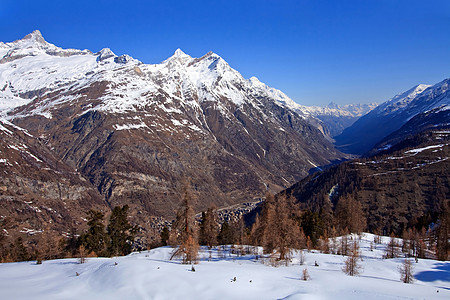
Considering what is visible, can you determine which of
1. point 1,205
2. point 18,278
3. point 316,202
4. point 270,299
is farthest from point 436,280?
point 1,205

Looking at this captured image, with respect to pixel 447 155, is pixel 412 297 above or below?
below

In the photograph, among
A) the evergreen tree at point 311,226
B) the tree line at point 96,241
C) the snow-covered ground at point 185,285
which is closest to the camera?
the snow-covered ground at point 185,285

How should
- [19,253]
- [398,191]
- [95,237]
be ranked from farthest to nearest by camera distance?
[398,191] < [19,253] < [95,237]

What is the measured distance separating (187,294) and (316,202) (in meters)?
177

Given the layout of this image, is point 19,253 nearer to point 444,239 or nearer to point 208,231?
point 208,231

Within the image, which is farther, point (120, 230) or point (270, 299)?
point (120, 230)

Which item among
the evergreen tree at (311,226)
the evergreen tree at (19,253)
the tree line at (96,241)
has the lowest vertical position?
the evergreen tree at (19,253)

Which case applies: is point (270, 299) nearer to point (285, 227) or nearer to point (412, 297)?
point (412, 297)

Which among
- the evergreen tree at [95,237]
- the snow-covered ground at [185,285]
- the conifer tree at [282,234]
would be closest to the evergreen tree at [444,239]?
the snow-covered ground at [185,285]

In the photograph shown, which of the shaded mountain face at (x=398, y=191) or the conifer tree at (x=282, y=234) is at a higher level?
the shaded mountain face at (x=398, y=191)

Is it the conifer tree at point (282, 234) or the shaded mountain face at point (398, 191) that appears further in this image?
the shaded mountain face at point (398, 191)

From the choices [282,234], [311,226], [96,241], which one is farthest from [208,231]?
[282,234]

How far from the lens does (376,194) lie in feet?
529

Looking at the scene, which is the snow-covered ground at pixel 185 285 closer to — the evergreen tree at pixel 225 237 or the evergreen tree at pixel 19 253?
the evergreen tree at pixel 19 253
